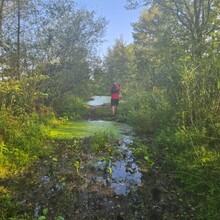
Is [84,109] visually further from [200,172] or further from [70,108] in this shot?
[200,172]

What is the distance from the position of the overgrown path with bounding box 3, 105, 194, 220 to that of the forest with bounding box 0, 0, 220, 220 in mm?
32

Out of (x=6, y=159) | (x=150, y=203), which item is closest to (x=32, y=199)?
(x=6, y=159)

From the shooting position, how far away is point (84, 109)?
14.9 meters

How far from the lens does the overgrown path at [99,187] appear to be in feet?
12.9

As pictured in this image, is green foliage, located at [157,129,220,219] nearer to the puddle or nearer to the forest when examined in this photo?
the forest

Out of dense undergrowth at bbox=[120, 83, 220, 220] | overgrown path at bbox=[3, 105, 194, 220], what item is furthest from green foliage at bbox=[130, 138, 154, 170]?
dense undergrowth at bbox=[120, 83, 220, 220]

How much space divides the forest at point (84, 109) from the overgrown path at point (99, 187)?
3 cm

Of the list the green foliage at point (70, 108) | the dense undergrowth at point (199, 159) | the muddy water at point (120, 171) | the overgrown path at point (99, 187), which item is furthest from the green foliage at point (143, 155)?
the green foliage at point (70, 108)

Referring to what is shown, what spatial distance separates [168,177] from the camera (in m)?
5.10

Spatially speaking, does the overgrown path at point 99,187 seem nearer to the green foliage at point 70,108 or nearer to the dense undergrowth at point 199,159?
the dense undergrowth at point 199,159

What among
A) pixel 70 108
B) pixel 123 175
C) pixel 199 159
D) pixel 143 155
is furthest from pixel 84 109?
pixel 199 159

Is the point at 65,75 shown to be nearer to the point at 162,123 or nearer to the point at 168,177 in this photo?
the point at 162,123

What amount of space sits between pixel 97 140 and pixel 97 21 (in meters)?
8.61

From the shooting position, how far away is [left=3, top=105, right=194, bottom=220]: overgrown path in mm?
3930
